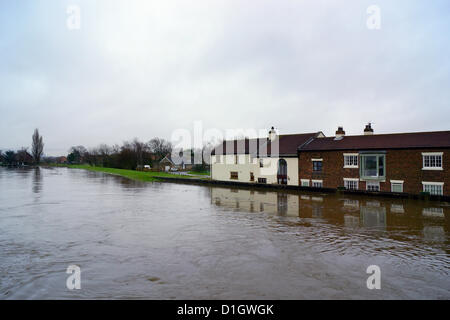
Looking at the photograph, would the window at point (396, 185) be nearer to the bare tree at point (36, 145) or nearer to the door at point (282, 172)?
the door at point (282, 172)

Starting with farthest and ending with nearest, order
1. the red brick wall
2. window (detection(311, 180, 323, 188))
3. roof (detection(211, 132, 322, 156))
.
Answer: roof (detection(211, 132, 322, 156)) < window (detection(311, 180, 323, 188)) < the red brick wall

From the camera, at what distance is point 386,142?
2873cm

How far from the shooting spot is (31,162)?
131 metres

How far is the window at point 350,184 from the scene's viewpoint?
1157 inches

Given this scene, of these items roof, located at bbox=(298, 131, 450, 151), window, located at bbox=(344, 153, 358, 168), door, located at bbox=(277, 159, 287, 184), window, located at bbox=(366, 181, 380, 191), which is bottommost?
window, located at bbox=(366, 181, 380, 191)

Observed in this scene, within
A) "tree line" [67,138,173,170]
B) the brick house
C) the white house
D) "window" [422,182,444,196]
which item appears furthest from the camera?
"tree line" [67,138,173,170]

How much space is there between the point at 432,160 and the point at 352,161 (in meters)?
6.41

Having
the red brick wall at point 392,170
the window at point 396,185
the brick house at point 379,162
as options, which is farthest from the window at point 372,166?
the window at point 396,185

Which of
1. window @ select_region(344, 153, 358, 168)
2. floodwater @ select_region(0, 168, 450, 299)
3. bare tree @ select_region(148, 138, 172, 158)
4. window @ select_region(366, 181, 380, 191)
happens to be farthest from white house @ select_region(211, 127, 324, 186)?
bare tree @ select_region(148, 138, 172, 158)

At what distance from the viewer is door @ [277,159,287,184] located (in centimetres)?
3538

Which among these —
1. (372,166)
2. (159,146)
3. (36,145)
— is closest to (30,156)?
(36,145)

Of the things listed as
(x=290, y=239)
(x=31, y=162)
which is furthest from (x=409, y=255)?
(x=31, y=162)

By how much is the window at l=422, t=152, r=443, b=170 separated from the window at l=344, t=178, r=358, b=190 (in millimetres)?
5682

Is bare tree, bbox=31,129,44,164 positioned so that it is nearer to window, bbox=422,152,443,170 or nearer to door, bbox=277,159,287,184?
door, bbox=277,159,287,184
